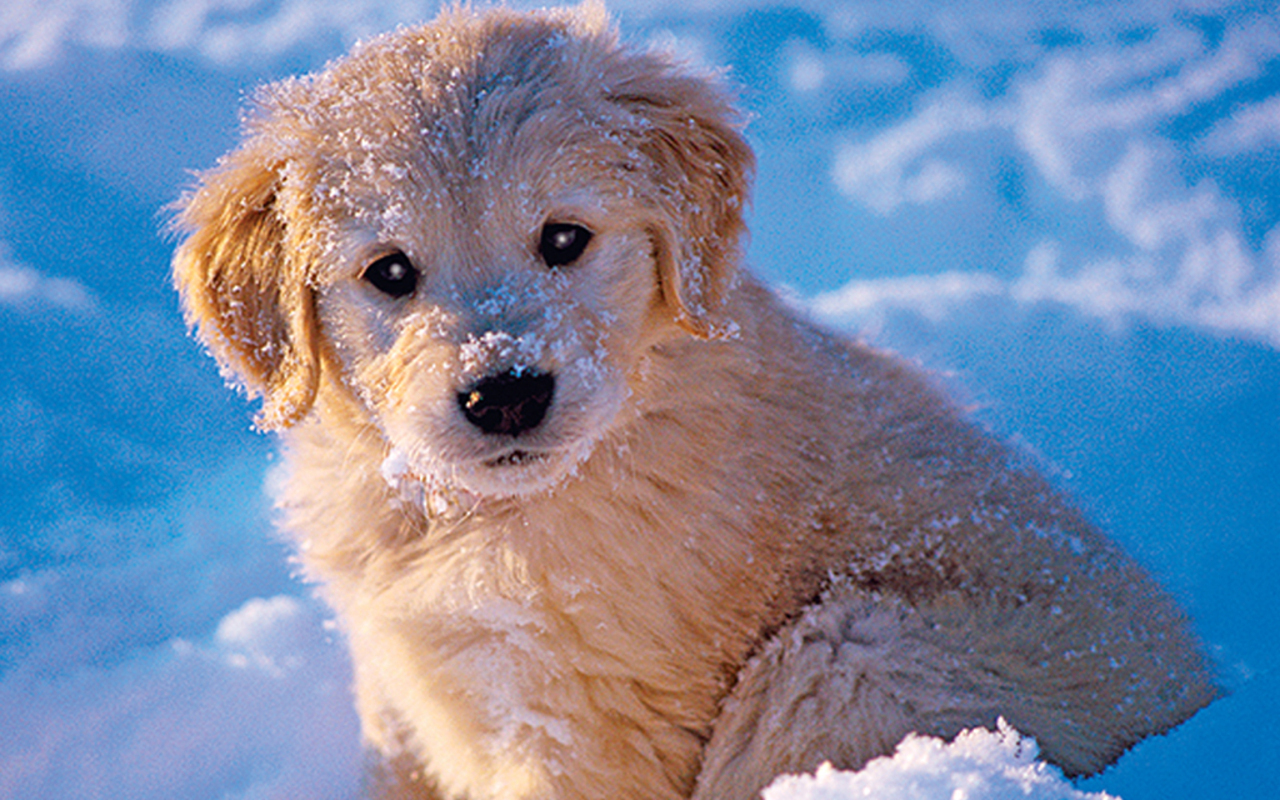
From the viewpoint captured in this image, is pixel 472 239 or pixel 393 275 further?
pixel 393 275

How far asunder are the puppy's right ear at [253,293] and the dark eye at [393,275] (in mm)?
207

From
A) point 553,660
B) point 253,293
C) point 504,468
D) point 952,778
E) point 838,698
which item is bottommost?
point 952,778

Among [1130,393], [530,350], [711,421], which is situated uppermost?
[1130,393]

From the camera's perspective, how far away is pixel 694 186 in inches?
106

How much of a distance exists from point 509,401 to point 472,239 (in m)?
0.44

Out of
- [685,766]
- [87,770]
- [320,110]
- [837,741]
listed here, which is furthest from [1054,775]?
[87,770]

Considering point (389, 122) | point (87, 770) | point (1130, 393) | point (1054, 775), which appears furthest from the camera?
point (1130, 393)

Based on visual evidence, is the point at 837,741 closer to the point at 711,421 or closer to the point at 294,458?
the point at 711,421

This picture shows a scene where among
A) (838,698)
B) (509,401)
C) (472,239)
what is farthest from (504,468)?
(838,698)

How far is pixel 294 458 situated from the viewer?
331 cm

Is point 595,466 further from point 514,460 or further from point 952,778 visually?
point 952,778

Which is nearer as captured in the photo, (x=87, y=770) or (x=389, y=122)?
(x=389, y=122)

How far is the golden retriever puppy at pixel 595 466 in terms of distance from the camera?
2.38 m

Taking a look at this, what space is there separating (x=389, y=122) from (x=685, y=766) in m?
1.92
